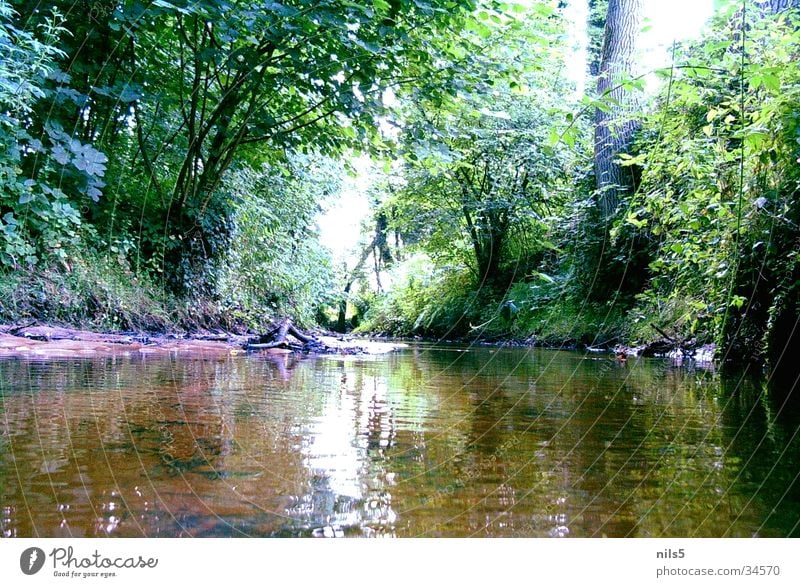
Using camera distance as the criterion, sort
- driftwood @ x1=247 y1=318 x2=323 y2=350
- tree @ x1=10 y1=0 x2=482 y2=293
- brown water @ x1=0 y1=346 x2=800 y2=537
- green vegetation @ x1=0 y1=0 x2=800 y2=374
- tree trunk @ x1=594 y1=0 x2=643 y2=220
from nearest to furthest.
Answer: brown water @ x1=0 y1=346 x2=800 y2=537, green vegetation @ x1=0 y1=0 x2=800 y2=374, tree @ x1=10 y1=0 x2=482 y2=293, driftwood @ x1=247 y1=318 x2=323 y2=350, tree trunk @ x1=594 y1=0 x2=643 y2=220

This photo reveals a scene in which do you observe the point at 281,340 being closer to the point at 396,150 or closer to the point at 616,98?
the point at 396,150

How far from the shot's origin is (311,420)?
165 cm

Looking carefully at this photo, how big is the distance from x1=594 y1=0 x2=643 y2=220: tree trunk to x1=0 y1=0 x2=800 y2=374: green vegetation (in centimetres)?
3

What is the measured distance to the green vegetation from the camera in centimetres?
352

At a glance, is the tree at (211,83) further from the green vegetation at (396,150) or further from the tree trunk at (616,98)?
the tree trunk at (616,98)

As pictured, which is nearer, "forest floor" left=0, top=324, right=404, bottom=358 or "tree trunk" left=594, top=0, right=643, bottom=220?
"forest floor" left=0, top=324, right=404, bottom=358

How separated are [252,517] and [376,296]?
62.7 ft

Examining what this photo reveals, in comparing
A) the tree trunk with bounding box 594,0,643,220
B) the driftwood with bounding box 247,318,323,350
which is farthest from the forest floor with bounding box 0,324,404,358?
the tree trunk with bounding box 594,0,643,220

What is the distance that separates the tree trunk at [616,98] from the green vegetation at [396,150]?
0.10 feet

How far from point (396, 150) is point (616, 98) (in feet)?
6.02

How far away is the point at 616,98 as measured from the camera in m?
4.29

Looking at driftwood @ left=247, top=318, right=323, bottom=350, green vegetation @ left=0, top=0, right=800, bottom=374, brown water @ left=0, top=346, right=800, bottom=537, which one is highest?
green vegetation @ left=0, top=0, right=800, bottom=374

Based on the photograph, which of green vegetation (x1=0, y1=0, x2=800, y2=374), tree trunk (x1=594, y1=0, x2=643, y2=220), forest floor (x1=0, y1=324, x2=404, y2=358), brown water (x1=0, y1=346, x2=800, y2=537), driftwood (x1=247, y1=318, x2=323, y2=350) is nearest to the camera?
brown water (x1=0, y1=346, x2=800, y2=537)

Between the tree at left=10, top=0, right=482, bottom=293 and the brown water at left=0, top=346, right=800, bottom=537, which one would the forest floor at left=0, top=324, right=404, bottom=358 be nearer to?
the tree at left=10, top=0, right=482, bottom=293
